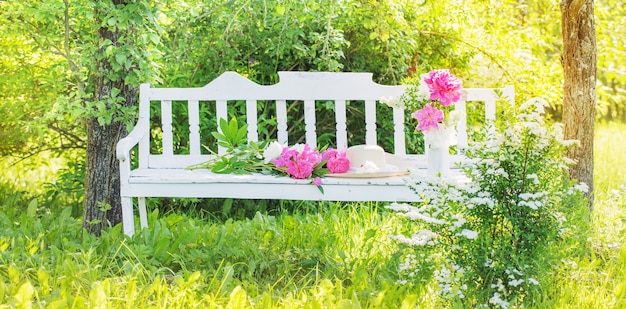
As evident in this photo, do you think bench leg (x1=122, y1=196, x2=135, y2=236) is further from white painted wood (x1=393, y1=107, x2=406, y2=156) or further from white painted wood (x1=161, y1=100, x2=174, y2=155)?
white painted wood (x1=393, y1=107, x2=406, y2=156)

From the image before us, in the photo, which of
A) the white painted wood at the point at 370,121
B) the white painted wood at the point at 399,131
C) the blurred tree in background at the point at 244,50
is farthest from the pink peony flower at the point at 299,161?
the blurred tree in background at the point at 244,50

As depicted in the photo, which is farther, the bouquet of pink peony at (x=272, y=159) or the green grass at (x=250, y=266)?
the bouquet of pink peony at (x=272, y=159)

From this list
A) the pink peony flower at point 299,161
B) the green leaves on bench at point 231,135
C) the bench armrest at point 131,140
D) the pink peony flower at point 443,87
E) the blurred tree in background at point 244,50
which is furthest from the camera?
the blurred tree in background at point 244,50

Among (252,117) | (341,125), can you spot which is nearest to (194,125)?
(252,117)

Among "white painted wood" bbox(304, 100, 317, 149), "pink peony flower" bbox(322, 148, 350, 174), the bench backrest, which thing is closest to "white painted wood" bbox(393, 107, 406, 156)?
the bench backrest

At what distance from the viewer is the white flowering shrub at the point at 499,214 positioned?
2.66 m

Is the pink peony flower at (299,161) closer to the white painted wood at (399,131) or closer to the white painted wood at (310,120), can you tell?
the white painted wood at (310,120)

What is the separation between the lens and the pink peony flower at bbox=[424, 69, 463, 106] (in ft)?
11.1

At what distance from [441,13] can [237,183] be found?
2.02 m

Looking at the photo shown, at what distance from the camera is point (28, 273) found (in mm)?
3135

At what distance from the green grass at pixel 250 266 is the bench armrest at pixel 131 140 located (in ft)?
1.13

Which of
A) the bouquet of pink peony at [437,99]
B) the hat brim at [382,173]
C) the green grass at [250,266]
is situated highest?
the bouquet of pink peony at [437,99]

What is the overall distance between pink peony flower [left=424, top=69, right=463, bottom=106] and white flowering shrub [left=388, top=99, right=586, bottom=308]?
0.60 metres

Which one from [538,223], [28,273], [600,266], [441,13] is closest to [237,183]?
[28,273]
